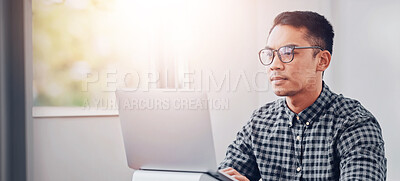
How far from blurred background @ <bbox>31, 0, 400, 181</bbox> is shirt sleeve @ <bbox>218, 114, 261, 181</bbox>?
829 millimetres

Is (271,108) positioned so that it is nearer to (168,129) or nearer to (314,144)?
(314,144)

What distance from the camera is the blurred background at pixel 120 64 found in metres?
2.48

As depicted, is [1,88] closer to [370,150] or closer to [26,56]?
[26,56]

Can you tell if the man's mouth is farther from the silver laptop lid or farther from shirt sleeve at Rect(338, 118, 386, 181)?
the silver laptop lid

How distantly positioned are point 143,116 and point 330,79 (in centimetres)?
146

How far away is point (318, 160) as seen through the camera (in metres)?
1.50

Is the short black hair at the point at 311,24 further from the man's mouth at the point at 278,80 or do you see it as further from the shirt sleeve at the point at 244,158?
the shirt sleeve at the point at 244,158

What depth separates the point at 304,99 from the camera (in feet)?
5.27

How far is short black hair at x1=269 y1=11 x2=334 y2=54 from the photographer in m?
1.64

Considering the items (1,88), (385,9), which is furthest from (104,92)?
(385,9)

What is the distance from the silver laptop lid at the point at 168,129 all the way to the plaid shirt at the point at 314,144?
0.54 metres

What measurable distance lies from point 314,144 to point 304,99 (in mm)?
185

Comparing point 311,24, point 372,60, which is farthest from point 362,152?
point 372,60

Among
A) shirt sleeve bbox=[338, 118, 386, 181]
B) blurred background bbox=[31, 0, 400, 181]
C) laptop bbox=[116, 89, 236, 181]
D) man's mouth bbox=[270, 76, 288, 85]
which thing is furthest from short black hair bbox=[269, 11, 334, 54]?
laptop bbox=[116, 89, 236, 181]
